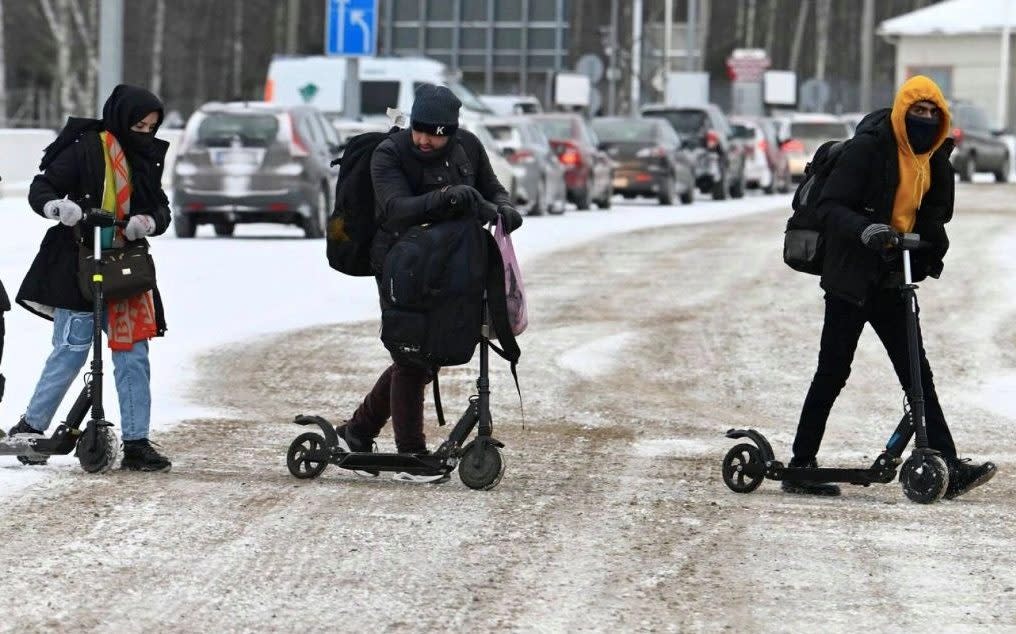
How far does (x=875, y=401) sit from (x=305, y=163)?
12.4 metres

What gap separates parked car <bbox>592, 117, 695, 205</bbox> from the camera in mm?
36719

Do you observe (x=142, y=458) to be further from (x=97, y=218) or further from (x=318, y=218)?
(x=318, y=218)

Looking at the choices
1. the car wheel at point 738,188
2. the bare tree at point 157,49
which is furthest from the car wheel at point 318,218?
the bare tree at point 157,49

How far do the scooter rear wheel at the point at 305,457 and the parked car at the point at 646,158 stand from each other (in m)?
27.9

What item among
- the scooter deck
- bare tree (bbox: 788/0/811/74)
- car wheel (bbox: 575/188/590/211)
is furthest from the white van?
bare tree (bbox: 788/0/811/74)

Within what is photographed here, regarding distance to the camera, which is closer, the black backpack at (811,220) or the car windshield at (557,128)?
the black backpack at (811,220)

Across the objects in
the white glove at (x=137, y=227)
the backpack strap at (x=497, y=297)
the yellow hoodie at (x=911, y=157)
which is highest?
the yellow hoodie at (x=911, y=157)

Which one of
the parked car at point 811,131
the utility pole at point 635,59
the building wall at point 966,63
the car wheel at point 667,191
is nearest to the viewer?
the car wheel at point 667,191

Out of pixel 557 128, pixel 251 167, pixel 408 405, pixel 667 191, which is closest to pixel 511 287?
pixel 408 405

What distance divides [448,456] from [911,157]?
1.97 metres

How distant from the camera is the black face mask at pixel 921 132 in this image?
8.57 meters

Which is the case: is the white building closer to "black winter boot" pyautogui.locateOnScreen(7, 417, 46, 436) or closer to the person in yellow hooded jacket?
the person in yellow hooded jacket

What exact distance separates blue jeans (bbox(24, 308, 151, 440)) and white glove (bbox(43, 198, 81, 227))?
1.61 feet

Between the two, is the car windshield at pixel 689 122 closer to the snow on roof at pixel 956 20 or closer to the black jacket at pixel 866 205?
the black jacket at pixel 866 205
